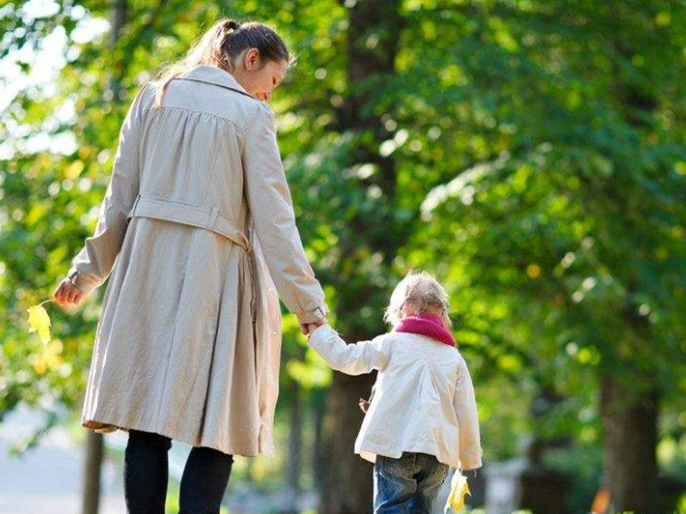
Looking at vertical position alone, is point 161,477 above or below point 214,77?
below

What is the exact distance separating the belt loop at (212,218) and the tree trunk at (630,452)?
38.9ft

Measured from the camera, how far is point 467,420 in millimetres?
5180

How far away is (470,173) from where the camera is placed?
422 inches

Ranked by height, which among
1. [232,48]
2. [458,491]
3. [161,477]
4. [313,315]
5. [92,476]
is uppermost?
[232,48]

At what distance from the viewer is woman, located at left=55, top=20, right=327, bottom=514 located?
4062 millimetres

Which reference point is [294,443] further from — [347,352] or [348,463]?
[347,352]

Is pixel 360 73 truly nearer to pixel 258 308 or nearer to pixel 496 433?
pixel 258 308

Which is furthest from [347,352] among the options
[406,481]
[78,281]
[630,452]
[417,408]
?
[630,452]

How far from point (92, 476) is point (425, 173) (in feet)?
13.5

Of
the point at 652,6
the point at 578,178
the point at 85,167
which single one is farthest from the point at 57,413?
the point at 652,6

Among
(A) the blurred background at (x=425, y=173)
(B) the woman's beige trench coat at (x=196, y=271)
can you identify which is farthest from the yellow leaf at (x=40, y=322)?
(A) the blurred background at (x=425, y=173)

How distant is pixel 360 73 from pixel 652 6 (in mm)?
2764

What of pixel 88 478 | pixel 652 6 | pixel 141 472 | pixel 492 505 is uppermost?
pixel 652 6

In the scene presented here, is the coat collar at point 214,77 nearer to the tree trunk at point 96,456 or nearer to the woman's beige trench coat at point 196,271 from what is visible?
the woman's beige trench coat at point 196,271
